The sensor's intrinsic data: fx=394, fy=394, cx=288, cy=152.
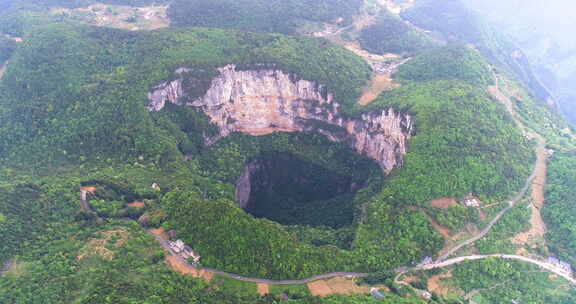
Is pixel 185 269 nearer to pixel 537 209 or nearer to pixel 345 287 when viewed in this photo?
pixel 345 287

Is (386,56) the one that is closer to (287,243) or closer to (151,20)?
(151,20)

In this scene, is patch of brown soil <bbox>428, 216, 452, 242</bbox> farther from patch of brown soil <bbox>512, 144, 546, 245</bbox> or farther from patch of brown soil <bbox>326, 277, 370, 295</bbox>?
patch of brown soil <bbox>326, 277, 370, 295</bbox>

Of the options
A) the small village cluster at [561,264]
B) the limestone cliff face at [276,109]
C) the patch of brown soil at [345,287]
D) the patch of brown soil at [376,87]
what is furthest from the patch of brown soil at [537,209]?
the patch of brown soil at [376,87]

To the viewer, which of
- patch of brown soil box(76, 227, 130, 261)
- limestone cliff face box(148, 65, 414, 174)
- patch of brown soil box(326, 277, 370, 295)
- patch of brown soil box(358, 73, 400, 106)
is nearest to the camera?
patch of brown soil box(76, 227, 130, 261)

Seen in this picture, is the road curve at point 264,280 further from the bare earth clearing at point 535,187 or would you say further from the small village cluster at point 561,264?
the small village cluster at point 561,264

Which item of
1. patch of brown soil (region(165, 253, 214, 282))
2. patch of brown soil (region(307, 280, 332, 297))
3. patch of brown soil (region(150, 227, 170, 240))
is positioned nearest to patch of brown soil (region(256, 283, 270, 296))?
patch of brown soil (region(307, 280, 332, 297))

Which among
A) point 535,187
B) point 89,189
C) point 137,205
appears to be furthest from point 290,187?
point 535,187
